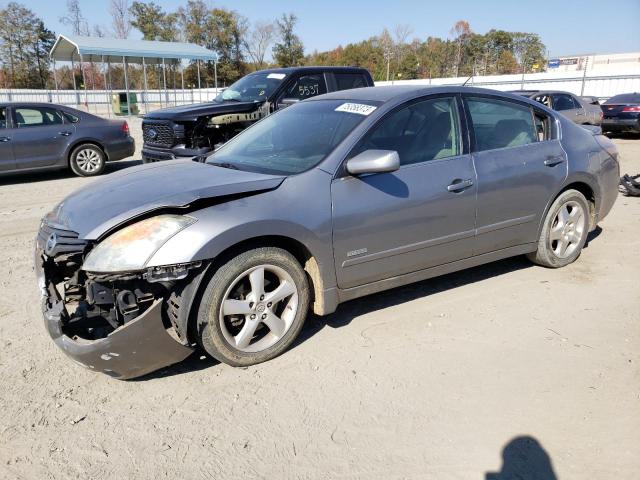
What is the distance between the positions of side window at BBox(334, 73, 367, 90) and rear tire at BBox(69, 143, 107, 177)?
5.00 m

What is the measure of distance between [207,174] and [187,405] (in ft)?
4.98

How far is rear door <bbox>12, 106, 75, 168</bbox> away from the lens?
942 cm

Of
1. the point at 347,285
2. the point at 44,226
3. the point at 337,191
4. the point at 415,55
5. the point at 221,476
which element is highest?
the point at 415,55

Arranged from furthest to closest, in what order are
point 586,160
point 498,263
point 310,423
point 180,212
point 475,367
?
point 498,263, point 586,160, point 475,367, point 180,212, point 310,423

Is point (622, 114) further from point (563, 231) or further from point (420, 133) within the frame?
point (420, 133)

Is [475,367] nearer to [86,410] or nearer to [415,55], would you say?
[86,410]

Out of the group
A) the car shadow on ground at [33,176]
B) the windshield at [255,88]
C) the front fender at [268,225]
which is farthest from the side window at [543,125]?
the car shadow on ground at [33,176]

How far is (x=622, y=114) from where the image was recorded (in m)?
16.6

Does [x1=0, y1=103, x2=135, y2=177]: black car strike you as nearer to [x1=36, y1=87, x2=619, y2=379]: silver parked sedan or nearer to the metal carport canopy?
[x1=36, y1=87, x2=619, y2=379]: silver parked sedan

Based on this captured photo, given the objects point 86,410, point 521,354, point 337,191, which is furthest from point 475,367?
point 86,410

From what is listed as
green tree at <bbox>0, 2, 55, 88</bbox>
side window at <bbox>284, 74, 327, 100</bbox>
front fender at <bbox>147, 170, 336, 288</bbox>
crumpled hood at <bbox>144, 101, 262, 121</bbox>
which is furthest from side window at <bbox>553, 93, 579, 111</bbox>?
green tree at <bbox>0, 2, 55, 88</bbox>

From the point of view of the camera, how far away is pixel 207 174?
3.53m

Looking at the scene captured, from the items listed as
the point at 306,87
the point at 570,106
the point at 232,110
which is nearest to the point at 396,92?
the point at 232,110

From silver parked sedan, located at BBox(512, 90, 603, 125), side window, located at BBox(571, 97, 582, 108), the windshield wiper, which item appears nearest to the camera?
the windshield wiper
